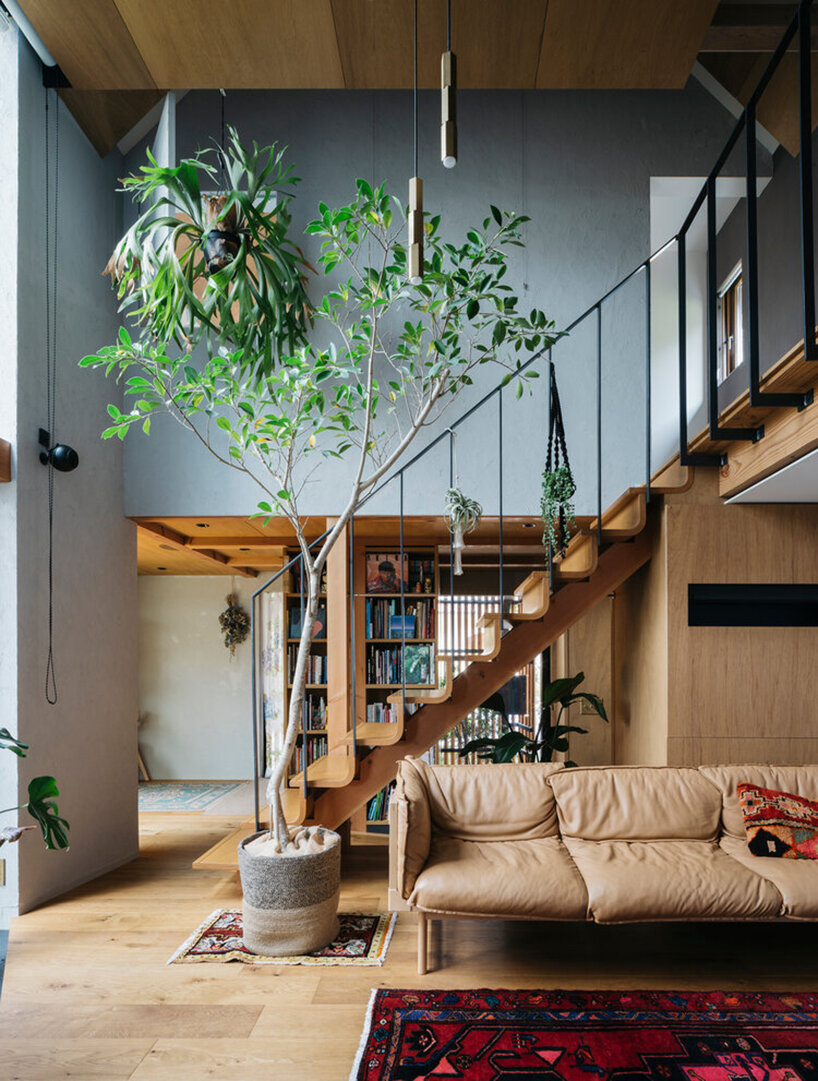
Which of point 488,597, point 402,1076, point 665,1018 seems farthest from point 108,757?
point 488,597

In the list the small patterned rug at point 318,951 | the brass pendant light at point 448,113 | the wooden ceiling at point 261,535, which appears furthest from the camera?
the wooden ceiling at point 261,535

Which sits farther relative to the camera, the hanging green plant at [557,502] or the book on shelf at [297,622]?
the book on shelf at [297,622]

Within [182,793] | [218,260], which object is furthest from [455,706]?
[182,793]

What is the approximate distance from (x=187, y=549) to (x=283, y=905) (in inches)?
151

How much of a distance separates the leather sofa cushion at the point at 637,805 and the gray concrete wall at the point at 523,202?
1.89 metres

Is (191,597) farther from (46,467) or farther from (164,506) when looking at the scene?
(46,467)

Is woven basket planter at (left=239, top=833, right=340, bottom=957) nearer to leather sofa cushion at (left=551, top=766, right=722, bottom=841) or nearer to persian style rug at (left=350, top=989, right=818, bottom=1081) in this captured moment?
persian style rug at (left=350, top=989, right=818, bottom=1081)

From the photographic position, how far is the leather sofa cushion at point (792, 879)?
3.02 metres

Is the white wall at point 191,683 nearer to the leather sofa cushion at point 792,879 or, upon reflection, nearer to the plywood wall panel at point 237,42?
the plywood wall panel at point 237,42

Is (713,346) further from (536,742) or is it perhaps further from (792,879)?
(536,742)

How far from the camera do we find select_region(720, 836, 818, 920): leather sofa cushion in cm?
302

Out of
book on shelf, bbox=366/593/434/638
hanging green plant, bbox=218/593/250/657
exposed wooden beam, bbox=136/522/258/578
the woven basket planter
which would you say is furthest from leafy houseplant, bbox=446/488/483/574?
hanging green plant, bbox=218/593/250/657

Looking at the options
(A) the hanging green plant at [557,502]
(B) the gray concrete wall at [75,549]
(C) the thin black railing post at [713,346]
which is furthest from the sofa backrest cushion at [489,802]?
(B) the gray concrete wall at [75,549]

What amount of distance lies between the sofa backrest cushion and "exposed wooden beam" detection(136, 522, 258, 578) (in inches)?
113
